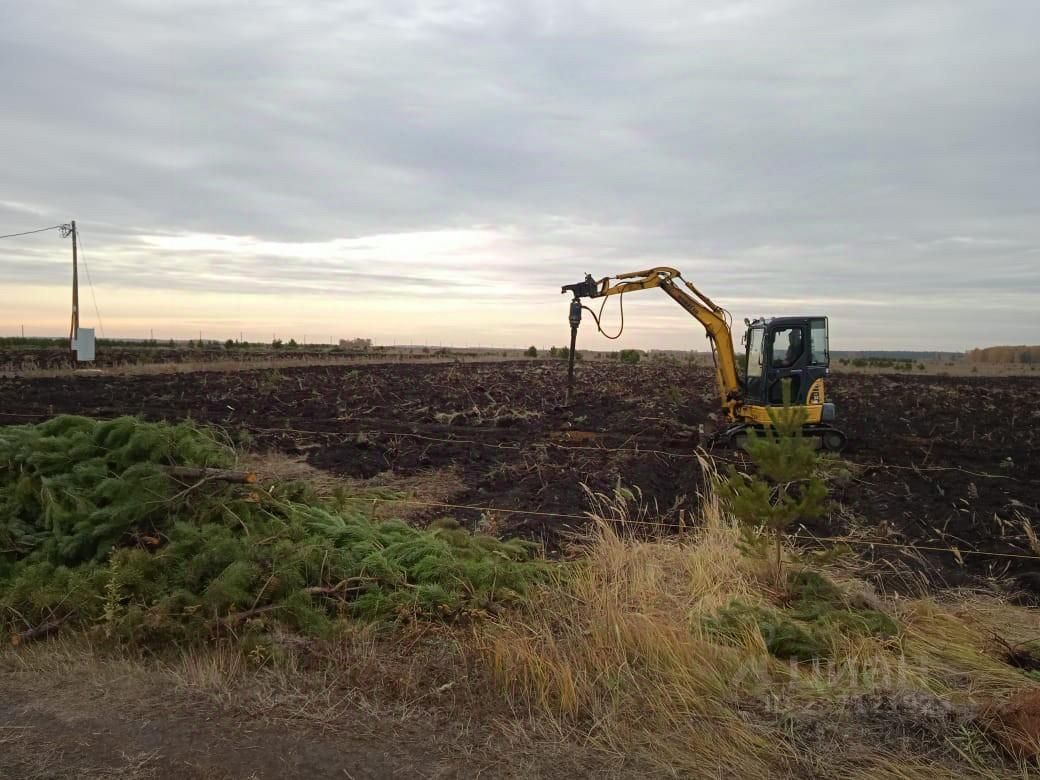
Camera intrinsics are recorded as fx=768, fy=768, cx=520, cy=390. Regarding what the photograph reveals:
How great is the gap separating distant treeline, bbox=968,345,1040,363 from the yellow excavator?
305 feet

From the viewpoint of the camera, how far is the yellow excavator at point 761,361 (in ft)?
45.8

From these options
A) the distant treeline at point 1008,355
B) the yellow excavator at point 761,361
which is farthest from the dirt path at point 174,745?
the distant treeline at point 1008,355

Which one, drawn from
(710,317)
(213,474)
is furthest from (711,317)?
(213,474)

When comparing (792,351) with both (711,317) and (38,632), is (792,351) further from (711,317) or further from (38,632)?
(38,632)

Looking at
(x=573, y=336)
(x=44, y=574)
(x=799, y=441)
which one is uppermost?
(x=573, y=336)

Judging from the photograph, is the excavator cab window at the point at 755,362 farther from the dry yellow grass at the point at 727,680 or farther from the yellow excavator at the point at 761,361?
the dry yellow grass at the point at 727,680

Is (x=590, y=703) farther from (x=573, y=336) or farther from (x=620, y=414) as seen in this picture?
(x=620, y=414)

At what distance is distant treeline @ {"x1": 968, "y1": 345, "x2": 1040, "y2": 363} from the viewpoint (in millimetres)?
92938

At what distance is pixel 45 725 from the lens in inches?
155

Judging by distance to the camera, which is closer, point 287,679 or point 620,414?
point 287,679

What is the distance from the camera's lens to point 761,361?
14.1 m

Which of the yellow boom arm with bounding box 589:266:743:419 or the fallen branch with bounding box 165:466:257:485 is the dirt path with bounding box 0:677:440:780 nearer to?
the fallen branch with bounding box 165:466:257:485

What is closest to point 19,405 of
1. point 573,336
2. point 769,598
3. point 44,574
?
point 573,336

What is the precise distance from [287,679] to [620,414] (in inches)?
615
